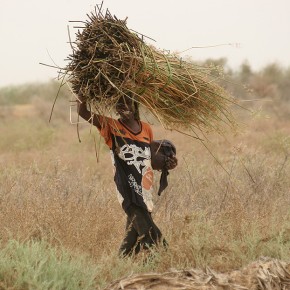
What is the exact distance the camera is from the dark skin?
4332 mm

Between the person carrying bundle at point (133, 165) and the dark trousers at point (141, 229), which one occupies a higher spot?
the person carrying bundle at point (133, 165)

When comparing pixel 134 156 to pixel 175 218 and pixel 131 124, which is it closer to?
pixel 131 124

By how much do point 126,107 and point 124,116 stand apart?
11 centimetres

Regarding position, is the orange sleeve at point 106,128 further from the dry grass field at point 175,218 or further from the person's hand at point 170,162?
the person's hand at point 170,162

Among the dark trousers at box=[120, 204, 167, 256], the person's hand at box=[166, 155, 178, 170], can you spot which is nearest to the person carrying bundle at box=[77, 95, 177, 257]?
the dark trousers at box=[120, 204, 167, 256]

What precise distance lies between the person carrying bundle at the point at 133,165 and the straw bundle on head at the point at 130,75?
0.67 feet

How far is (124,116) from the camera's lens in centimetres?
454

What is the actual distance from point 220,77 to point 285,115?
676 inches

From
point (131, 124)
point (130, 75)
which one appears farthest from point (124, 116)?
point (130, 75)

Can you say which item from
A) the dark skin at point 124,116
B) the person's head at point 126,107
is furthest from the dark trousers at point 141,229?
the person's head at point 126,107

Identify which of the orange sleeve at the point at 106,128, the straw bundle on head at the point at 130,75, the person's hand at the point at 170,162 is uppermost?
the straw bundle on head at the point at 130,75

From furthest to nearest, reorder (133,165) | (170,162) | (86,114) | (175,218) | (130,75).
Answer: (175,218) < (170,162) < (133,165) < (86,114) < (130,75)

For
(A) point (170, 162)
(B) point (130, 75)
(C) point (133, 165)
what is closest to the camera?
(B) point (130, 75)

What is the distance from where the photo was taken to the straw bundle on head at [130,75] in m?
4.08
